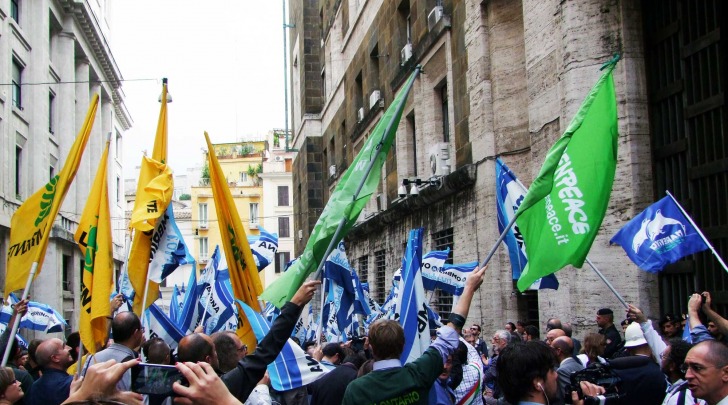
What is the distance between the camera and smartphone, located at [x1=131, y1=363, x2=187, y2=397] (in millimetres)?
2771

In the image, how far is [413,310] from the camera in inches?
238

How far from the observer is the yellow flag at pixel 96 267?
620cm

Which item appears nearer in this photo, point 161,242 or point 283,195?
point 161,242

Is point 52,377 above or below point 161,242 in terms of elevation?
below

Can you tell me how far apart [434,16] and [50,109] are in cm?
2139

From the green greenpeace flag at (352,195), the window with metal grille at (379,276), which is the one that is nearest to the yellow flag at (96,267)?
the green greenpeace flag at (352,195)

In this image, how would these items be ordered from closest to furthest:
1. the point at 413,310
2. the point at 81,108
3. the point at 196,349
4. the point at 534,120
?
the point at 196,349
the point at 413,310
the point at 534,120
the point at 81,108

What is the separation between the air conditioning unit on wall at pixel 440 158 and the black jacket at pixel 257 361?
39.6 ft

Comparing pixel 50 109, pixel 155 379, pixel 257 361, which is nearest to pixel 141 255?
pixel 257 361

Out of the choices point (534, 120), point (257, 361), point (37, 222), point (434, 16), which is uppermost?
point (434, 16)

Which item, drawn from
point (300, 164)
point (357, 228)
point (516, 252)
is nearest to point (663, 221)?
point (516, 252)

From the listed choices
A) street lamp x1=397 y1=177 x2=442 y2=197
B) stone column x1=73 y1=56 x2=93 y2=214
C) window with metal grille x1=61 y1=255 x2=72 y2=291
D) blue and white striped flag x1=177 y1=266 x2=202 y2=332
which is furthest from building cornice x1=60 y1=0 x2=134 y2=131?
blue and white striped flag x1=177 y1=266 x2=202 y2=332

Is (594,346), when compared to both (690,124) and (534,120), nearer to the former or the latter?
(690,124)

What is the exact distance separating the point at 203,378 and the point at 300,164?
3377 centimetres
